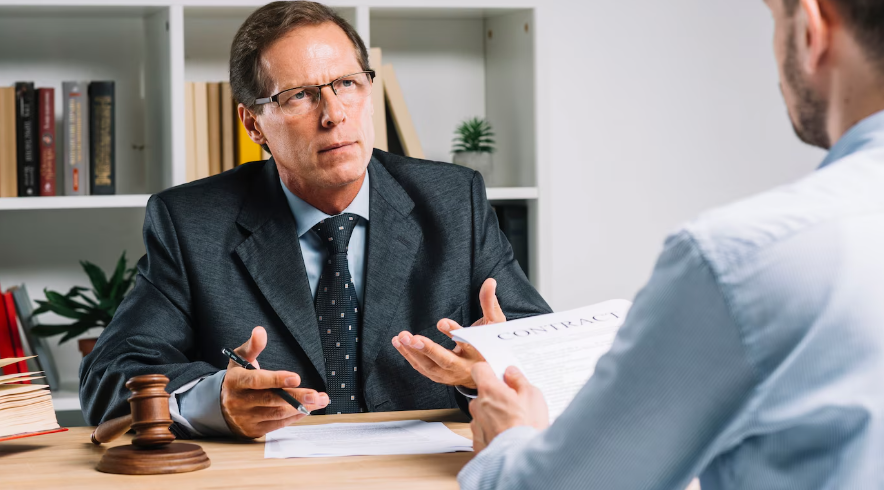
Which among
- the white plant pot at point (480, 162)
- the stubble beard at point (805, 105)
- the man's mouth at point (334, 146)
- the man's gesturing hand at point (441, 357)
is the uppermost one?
the white plant pot at point (480, 162)

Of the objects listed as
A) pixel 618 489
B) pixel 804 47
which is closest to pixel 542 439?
pixel 618 489

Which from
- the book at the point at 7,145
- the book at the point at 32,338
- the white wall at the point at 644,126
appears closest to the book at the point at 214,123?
the book at the point at 7,145

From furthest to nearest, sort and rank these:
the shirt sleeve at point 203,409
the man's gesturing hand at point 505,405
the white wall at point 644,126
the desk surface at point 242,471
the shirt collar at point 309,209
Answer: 1. the white wall at point 644,126
2. the shirt collar at point 309,209
3. the shirt sleeve at point 203,409
4. the desk surface at point 242,471
5. the man's gesturing hand at point 505,405

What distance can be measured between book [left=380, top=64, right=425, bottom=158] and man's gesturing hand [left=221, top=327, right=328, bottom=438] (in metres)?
1.26

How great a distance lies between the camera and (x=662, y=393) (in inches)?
24.6

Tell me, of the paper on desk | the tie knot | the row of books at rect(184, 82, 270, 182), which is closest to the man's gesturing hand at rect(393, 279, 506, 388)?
the paper on desk

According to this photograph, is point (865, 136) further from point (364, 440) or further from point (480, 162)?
point (480, 162)

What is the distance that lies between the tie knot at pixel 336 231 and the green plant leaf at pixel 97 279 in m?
0.93

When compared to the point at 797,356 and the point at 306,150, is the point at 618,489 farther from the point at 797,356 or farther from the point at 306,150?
the point at 306,150

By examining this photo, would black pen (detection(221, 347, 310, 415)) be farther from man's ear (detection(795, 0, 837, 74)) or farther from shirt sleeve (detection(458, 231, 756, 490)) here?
man's ear (detection(795, 0, 837, 74))

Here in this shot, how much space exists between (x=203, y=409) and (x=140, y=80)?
162 cm

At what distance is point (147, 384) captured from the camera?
1121 mm

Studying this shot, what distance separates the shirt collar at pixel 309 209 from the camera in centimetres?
178

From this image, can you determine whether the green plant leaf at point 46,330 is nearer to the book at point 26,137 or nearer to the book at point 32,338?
the book at point 32,338
